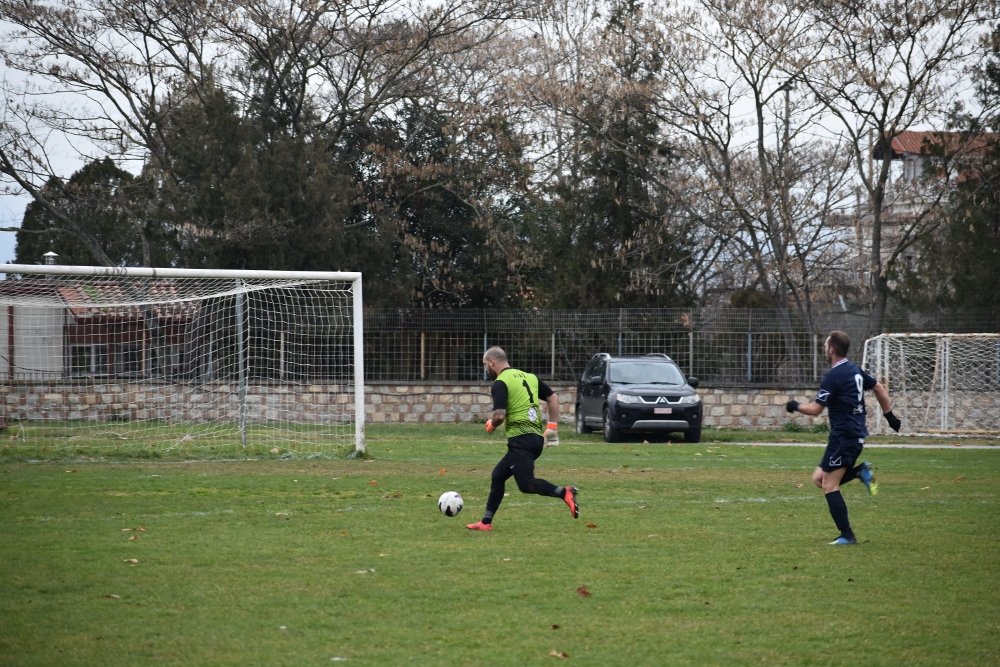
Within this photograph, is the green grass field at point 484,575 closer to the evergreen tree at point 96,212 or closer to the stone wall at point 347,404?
the stone wall at point 347,404

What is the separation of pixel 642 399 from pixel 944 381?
7.52m

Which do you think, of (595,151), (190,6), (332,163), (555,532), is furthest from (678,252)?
(555,532)

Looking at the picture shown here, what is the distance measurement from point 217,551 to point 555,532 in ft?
9.44

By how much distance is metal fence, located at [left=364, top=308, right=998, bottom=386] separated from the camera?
2848 cm

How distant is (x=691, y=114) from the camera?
31.4 meters

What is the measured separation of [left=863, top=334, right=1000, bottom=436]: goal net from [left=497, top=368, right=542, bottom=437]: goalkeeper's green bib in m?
18.1

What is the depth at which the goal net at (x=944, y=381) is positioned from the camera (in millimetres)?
26453

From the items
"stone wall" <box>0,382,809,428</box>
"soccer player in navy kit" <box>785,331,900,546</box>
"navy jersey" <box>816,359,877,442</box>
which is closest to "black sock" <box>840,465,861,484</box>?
"soccer player in navy kit" <box>785,331,900,546</box>

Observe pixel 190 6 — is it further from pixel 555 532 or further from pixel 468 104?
pixel 555 532

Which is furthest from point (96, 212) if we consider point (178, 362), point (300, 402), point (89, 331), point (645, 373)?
point (645, 373)

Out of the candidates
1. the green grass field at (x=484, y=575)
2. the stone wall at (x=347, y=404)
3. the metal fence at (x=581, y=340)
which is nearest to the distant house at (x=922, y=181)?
the metal fence at (x=581, y=340)

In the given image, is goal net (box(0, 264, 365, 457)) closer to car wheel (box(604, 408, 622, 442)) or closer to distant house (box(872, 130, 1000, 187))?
car wheel (box(604, 408, 622, 442))

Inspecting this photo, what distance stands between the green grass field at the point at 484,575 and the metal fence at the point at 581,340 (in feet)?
45.4

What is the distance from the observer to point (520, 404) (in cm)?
1045
